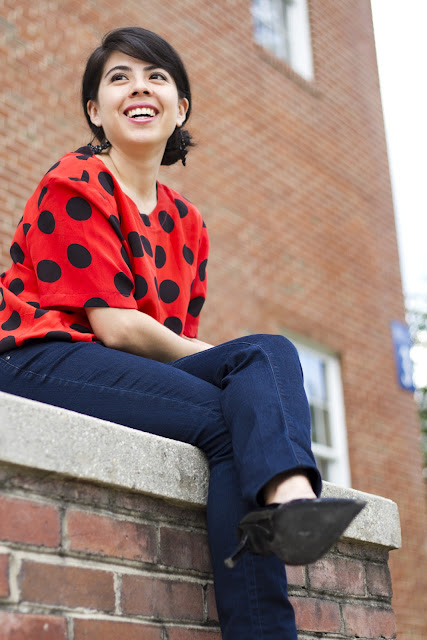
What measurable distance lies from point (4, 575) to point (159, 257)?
1.21 meters

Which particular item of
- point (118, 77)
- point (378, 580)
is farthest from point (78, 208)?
point (378, 580)

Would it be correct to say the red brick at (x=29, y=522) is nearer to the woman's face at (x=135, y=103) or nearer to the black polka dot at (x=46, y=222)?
the black polka dot at (x=46, y=222)

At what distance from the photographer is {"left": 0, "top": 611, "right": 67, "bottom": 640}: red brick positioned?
154 centimetres

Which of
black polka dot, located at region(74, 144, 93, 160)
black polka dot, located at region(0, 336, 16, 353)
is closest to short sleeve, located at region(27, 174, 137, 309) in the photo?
black polka dot, located at region(0, 336, 16, 353)

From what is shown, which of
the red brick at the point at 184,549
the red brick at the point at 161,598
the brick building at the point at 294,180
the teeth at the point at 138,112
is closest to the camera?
the red brick at the point at 161,598

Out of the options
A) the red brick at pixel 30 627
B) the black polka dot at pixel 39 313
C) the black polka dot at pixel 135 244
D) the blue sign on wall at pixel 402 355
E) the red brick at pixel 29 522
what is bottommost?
the red brick at pixel 30 627

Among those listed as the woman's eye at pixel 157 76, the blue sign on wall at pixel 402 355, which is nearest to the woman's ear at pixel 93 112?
the woman's eye at pixel 157 76

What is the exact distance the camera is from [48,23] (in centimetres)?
632

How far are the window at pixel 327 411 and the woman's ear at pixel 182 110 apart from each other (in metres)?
4.94

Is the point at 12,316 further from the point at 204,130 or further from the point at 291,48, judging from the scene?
the point at 291,48

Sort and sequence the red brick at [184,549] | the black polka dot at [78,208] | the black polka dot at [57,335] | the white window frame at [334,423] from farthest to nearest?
the white window frame at [334,423]
the black polka dot at [78,208]
the black polka dot at [57,335]
the red brick at [184,549]

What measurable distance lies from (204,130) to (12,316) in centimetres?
551

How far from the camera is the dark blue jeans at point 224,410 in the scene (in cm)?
177

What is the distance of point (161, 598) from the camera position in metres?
1.89
